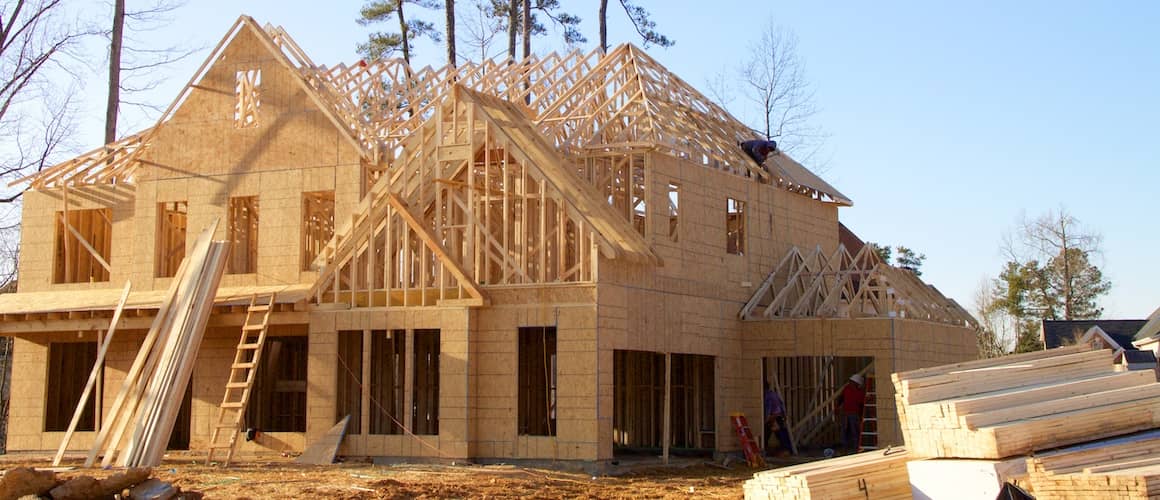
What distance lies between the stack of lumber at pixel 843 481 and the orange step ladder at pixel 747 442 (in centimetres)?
778

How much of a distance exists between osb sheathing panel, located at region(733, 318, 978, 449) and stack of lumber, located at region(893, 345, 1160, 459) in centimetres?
741

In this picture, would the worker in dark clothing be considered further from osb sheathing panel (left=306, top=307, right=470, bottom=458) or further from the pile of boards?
the pile of boards

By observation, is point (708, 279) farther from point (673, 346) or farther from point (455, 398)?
point (455, 398)

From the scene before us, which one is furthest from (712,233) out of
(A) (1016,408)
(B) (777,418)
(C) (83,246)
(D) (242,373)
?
(C) (83,246)

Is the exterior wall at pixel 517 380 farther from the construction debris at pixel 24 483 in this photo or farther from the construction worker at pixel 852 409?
the construction debris at pixel 24 483

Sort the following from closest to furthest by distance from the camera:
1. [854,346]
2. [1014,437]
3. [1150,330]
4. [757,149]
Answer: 1. [1014,437]
2. [854,346]
3. [757,149]
4. [1150,330]

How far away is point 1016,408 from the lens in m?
12.6

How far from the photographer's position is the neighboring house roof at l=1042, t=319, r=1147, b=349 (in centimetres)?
4019

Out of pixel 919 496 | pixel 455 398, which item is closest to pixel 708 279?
pixel 455 398

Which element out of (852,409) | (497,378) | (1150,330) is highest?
(1150,330)

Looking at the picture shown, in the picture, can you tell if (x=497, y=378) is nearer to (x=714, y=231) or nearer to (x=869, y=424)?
(x=714, y=231)

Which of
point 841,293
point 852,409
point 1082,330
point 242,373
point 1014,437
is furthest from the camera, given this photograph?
point 1082,330

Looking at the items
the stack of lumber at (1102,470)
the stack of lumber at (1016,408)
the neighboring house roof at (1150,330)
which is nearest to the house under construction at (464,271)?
the stack of lumber at (1016,408)

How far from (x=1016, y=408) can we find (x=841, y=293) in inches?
434
